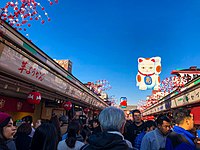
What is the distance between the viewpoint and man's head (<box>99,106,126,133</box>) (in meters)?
1.83

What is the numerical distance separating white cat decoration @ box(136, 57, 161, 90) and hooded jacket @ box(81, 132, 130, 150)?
21.4m

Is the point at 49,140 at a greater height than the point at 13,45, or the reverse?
the point at 13,45

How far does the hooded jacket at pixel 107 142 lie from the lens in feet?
5.29

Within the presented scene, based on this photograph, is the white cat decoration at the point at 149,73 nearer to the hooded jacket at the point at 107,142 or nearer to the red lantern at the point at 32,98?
the red lantern at the point at 32,98

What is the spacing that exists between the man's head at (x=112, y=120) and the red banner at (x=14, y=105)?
25.3ft

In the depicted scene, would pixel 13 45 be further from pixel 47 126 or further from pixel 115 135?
pixel 115 135

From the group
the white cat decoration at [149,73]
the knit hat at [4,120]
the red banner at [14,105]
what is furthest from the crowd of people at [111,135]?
the white cat decoration at [149,73]

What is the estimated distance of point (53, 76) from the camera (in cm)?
884

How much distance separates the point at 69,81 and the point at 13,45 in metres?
5.89

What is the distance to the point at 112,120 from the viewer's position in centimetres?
185

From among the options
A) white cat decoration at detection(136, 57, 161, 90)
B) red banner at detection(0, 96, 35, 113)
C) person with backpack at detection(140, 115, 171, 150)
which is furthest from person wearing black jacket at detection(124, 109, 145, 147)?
white cat decoration at detection(136, 57, 161, 90)

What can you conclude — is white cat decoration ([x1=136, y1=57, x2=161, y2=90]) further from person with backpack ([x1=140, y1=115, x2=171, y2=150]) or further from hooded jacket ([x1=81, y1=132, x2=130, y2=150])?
hooded jacket ([x1=81, y1=132, x2=130, y2=150])

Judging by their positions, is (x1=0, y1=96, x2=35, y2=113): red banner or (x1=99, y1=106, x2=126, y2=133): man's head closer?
(x1=99, y1=106, x2=126, y2=133): man's head

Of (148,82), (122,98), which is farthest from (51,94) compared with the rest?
(122,98)
